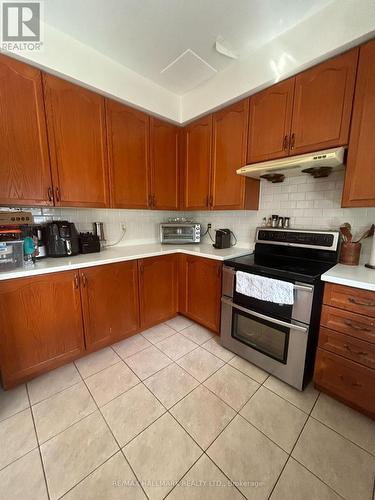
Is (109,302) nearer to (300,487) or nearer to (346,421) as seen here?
(300,487)

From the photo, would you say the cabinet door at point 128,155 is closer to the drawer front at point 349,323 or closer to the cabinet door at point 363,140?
the cabinet door at point 363,140

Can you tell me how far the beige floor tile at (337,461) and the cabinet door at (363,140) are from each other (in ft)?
4.65

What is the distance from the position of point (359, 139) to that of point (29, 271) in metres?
2.35

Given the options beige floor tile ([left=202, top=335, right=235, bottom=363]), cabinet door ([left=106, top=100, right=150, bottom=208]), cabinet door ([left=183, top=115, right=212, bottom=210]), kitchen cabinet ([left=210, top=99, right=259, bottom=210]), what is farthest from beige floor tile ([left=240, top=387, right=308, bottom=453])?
cabinet door ([left=106, top=100, right=150, bottom=208])

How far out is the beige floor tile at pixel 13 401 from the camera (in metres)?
1.33

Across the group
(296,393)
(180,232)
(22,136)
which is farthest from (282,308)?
(22,136)

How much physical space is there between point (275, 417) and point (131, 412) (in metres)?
0.92

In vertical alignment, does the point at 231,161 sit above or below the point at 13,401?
above

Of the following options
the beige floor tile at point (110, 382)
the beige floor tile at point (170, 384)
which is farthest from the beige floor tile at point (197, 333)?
the beige floor tile at point (110, 382)

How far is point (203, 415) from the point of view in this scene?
1312 mm

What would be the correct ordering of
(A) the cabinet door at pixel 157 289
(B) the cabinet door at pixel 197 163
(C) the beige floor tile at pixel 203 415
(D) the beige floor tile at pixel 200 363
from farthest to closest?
1. (B) the cabinet door at pixel 197 163
2. (A) the cabinet door at pixel 157 289
3. (D) the beige floor tile at pixel 200 363
4. (C) the beige floor tile at pixel 203 415

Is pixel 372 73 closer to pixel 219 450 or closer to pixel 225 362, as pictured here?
pixel 225 362

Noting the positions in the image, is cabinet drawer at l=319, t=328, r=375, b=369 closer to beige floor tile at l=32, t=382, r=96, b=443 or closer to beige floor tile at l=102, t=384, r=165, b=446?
beige floor tile at l=102, t=384, r=165, b=446

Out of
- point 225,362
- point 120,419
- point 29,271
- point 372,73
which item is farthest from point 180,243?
point 372,73
